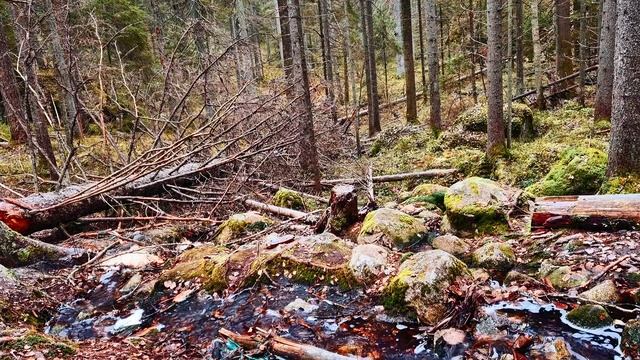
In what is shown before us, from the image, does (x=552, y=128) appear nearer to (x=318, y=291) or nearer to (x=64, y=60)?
(x=318, y=291)

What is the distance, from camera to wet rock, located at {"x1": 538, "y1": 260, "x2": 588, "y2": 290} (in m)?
3.89

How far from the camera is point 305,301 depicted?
A: 4.33 m

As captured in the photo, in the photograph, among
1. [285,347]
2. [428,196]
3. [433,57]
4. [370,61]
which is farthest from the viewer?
[370,61]

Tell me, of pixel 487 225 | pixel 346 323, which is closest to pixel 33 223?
pixel 346 323

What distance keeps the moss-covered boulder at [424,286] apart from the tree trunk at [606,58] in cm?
780

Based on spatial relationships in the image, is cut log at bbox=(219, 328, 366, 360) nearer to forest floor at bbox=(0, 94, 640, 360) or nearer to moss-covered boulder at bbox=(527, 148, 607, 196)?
forest floor at bbox=(0, 94, 640, 360)

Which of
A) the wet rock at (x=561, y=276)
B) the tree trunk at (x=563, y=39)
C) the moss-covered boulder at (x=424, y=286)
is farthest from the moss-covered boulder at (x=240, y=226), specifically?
the tree trunk at (x=563, y=39)

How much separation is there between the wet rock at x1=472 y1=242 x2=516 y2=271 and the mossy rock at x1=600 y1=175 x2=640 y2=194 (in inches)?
60.3

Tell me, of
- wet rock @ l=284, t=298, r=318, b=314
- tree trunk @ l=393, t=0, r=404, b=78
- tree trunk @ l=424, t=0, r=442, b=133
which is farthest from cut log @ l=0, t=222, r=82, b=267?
tree trunk @ l=393, t=0, r=404, b=78

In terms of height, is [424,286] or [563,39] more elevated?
[563,39]

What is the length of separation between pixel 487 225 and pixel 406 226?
39.7 inches

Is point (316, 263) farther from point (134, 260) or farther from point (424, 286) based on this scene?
point (134, 260)

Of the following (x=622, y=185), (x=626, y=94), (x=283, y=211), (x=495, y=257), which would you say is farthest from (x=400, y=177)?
(x=495, y=257)

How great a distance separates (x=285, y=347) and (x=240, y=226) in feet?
11.1
